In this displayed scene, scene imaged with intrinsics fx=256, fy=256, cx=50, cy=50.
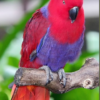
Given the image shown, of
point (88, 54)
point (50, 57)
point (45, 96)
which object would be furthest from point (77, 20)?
point (88, 54)

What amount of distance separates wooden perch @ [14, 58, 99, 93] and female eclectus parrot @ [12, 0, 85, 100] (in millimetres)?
34

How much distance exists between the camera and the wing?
89cm

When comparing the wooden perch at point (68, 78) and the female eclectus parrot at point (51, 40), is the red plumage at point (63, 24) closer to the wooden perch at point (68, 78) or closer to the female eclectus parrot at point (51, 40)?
the female eclectus parrot at point (51, 40)

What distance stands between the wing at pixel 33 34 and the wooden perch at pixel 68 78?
120 mm

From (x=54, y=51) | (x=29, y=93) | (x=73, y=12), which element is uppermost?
(x=73, y=12)

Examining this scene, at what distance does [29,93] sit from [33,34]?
220mm

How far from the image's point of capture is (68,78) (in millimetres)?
845

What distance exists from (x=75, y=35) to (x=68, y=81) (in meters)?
0.16

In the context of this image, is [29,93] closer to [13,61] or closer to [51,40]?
[51,40]

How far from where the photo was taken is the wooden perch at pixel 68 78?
29.6 inches

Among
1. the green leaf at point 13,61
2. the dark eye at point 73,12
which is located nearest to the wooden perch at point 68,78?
the dark eye at point 73,12

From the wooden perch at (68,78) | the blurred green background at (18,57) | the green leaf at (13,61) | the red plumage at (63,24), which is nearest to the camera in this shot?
the wooden perch at (68,78)

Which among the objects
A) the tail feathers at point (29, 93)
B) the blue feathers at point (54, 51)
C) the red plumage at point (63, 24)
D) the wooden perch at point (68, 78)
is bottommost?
the tail feathers at point (29, 93)

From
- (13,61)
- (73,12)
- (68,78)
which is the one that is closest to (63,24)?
(73,12)
